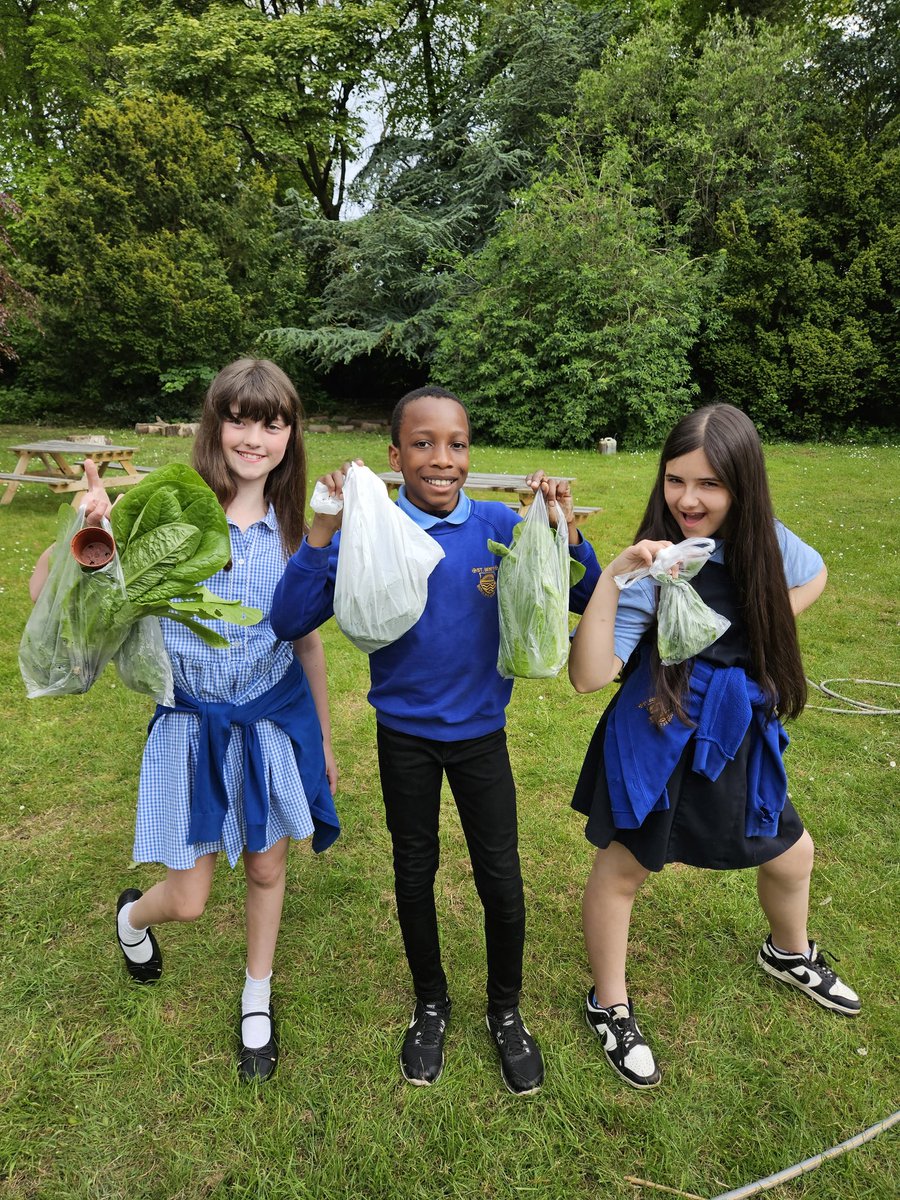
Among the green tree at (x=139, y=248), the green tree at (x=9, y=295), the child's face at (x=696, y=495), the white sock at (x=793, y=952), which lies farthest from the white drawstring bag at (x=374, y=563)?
the green tree at (x=139, y=248)

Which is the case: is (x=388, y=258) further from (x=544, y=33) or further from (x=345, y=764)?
(x=345, y=764)

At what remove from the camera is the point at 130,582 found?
1.48 meters

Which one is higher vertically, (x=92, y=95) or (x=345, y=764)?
(x=92, y=95)

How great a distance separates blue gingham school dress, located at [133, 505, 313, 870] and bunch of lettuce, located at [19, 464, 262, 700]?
0.33m

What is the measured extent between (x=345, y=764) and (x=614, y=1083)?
209 cm

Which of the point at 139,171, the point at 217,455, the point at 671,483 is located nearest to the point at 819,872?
the point at 671,483

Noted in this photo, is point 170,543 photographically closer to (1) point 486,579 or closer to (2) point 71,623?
(2) point 71,623

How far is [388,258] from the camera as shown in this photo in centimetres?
1748

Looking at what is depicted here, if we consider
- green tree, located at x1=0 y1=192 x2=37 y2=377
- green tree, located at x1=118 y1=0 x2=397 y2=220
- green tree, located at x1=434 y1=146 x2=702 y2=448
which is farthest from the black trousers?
green tree, located at x1=118 y1=0 x2=397 y2=220

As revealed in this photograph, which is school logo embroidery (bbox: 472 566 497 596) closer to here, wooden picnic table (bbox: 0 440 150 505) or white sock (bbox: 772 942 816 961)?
white sock (bbox: 772 942 816 961)

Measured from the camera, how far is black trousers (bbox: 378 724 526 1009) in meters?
1.81

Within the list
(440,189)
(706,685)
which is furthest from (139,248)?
(706,685)

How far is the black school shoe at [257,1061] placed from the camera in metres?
2.02

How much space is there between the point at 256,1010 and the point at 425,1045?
0.52m
